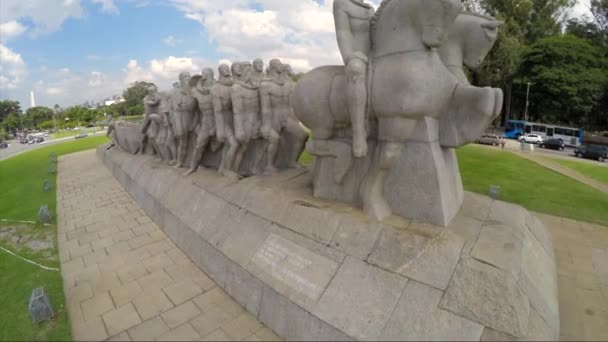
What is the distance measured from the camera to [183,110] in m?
7.56

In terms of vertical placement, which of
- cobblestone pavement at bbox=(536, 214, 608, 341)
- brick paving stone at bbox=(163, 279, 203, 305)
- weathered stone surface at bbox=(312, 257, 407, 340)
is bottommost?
brick paving stone at bbox=(163, 279, 203, 305)

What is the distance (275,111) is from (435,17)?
338 centimetres

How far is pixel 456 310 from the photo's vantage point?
2783 millimetres

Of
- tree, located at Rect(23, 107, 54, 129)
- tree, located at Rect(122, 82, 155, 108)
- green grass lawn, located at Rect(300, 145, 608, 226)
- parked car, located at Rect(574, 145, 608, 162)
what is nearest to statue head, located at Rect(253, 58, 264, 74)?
green grass lawn, located at Rect(300, 145, 608, 226)

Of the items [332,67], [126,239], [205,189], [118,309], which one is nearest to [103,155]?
[126,239]

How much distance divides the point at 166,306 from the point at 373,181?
3128mm

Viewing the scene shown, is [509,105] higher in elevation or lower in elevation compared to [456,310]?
higher

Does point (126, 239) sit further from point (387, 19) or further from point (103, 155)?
point (103, 155)

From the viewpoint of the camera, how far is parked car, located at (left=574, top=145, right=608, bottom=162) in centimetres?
2165

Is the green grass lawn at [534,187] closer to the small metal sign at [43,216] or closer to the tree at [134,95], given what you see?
the small metal sign at [43,216]

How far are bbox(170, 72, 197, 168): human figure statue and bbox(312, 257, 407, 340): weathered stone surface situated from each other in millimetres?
5778

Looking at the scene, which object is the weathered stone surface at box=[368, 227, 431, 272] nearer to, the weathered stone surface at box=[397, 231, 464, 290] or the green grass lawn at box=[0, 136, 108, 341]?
the weathered stone surface at box=[397, 231, 464, 290]

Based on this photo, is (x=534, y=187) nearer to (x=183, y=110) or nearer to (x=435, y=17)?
(x=435, y=17)

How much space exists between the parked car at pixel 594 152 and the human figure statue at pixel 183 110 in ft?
88.0
